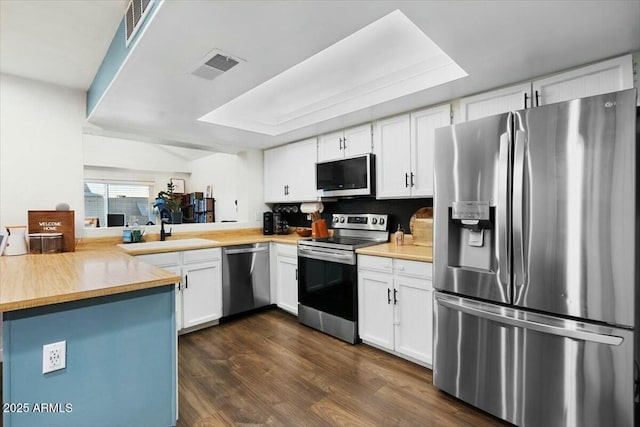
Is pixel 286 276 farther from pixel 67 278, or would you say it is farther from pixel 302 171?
pixel 67 278

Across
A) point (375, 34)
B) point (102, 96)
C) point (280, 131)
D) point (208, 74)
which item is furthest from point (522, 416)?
point (102, 96)

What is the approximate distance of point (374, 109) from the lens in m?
2.71

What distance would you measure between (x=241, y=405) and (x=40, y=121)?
9.76ft

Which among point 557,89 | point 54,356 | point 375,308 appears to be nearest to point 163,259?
point 54,356

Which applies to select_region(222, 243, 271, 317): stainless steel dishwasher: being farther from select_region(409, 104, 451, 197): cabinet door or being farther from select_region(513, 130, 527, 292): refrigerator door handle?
select_region(513, 130, 527, 292): refrigerator door handle

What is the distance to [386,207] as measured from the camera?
3.22 metres

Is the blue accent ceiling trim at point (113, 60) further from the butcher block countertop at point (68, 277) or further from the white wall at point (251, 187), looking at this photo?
the white wall at point (251, 187)

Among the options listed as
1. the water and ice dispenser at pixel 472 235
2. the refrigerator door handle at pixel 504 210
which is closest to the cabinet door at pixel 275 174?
the water and ice dispenser at pixel 472 235

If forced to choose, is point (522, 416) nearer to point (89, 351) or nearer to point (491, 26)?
point (491, 26)

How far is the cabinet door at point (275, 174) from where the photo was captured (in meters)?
4.07

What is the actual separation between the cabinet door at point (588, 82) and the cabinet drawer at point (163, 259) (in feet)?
10.6

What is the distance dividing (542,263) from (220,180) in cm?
616

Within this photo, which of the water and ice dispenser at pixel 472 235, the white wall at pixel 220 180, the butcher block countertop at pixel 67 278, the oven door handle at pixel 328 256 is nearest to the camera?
the butcher block countertop at pixel 67 278

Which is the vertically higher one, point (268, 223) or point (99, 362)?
point (268, 223)
